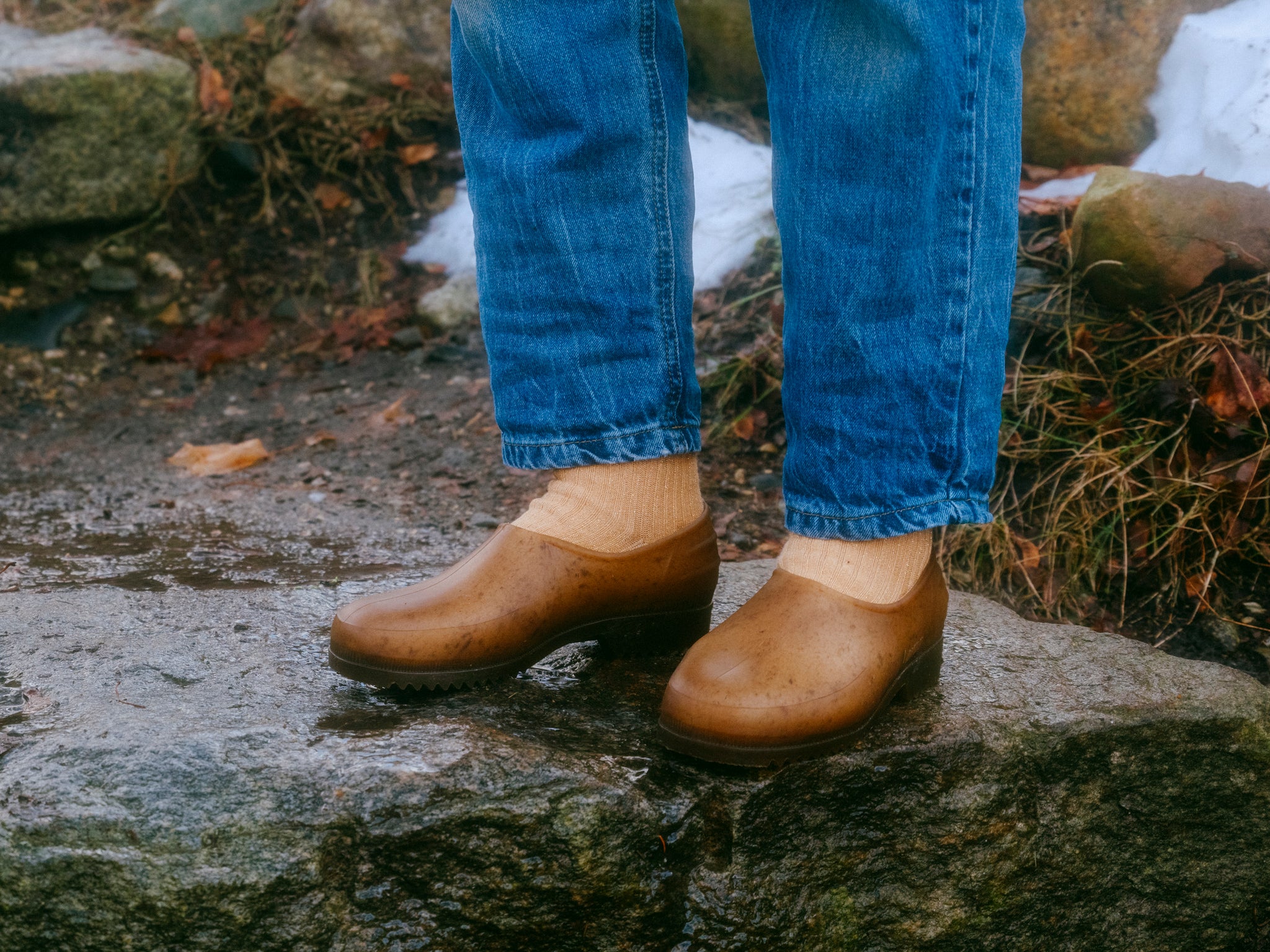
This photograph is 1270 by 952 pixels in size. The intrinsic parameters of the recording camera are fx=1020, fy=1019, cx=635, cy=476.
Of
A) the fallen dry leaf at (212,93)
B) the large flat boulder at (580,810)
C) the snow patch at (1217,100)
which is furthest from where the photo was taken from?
the fallen dry leaf at (212,93)

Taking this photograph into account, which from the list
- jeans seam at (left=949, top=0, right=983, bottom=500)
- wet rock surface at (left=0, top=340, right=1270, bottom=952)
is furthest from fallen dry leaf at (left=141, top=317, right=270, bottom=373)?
jeans seam at (left=949, top=0, right=983, bottom=500)

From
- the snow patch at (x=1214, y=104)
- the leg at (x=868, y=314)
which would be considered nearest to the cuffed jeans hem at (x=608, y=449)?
the leg at (x=868, y=314)

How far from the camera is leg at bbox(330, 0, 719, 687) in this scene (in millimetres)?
1169

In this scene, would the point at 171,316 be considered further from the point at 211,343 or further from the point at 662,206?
the point at 662,206

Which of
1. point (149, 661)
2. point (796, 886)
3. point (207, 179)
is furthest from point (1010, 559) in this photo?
point (207, 179)

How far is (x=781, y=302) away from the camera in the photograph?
2.72m

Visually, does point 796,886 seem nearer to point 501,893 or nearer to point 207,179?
point 501,893

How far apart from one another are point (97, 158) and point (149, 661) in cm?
281

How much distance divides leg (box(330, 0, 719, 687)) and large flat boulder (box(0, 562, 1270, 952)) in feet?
0.35

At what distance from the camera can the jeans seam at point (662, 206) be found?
1.17 meters

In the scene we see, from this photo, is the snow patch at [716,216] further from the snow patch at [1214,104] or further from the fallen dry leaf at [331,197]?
the snow patch at [1214,104]

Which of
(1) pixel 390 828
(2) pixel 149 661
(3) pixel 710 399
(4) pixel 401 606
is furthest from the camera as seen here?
(3) pixel 710 399

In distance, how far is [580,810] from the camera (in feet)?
3.58

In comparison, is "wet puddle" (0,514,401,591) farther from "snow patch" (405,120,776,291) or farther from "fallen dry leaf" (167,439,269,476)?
"snow patch" (405,120,776,291)
